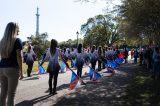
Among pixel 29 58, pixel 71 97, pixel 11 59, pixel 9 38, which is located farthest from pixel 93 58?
pixel 9 38

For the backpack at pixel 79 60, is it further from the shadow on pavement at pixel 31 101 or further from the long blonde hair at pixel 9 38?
the long blonde hair at pixel 9 38

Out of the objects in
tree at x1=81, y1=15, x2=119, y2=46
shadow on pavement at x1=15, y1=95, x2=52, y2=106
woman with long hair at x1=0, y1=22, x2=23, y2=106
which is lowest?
shadow on pavement at x1=15, y1=95, x2=52, y2=106

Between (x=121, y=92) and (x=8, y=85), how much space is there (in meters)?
7.58

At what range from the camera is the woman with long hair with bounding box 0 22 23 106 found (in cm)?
739

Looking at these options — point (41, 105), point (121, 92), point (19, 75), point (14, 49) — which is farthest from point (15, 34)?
point (121, 92)

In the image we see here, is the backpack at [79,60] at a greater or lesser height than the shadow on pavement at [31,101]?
greater

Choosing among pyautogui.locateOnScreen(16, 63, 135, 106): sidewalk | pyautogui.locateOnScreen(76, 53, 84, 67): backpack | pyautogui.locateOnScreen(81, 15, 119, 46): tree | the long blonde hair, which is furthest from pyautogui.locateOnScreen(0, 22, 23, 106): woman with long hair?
pyautogui.locateOnScreen(81, 15, 119, 46): tree

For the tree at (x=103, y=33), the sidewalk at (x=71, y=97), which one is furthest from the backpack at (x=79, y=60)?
the tree at (x=103, y=33)

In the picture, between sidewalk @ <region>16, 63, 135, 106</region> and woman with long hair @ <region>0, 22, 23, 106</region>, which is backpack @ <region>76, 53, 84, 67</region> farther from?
woman with long hair @ <region>0, 22, 23, 106</region>

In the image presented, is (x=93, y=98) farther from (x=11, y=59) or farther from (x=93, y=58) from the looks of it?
(x=93, y=58)

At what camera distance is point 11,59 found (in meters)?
7.55

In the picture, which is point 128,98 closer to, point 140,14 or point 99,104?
point 99,104

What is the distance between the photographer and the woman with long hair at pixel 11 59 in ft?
24.2

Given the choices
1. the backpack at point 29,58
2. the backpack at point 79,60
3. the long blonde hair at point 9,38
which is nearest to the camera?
the long blonde hair at point 9,38
